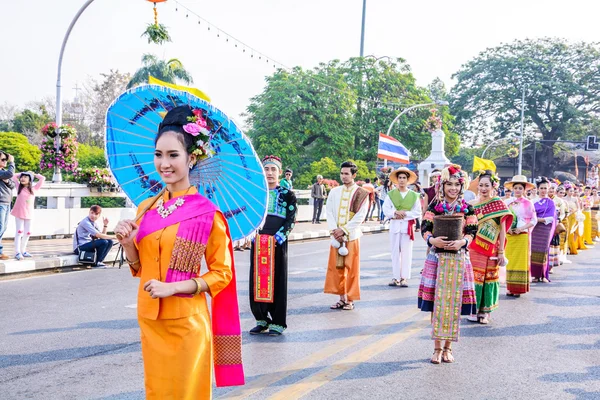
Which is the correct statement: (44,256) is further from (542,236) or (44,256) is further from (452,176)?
(542,236)

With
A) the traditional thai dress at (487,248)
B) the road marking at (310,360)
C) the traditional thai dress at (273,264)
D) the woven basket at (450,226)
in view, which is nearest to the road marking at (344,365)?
the road marking at (310,360)

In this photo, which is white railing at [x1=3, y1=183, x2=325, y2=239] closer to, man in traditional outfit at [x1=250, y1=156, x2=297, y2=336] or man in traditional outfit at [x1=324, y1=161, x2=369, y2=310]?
man in traditional outfit at [x1=324, y1=161, x2=369, y2=310]

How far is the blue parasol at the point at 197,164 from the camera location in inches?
140

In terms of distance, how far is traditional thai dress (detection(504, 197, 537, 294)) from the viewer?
10086mm

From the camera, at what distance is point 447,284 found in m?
6.15

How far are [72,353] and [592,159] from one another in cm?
6731

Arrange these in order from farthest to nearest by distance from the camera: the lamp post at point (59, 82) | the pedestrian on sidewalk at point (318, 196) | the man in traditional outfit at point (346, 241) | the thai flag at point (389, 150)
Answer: the thai flag at point (389, 150), the pedestrian on sidewalk at point (318, 196), the lamp post at point (59, 82), the man in traditional outfit at point (346, 241)

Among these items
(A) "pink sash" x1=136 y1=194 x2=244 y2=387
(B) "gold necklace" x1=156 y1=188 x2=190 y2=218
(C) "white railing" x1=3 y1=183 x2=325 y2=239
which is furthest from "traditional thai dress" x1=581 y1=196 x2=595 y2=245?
(B) "gold necklace" x1=156 y1=188 x2=190 y2=218

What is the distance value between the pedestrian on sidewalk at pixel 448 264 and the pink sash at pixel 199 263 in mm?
3118

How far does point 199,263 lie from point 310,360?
302 centimetres

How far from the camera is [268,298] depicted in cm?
686

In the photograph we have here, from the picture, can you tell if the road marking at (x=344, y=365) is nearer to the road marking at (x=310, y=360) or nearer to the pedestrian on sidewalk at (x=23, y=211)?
the road marking at (x=310, y=360)

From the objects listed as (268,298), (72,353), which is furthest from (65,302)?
(268,298)

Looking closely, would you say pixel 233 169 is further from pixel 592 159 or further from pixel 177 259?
pixel 592 159
